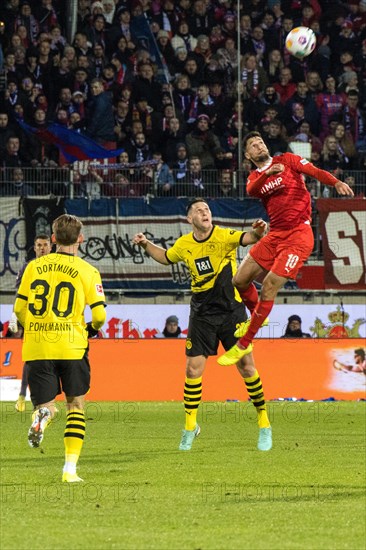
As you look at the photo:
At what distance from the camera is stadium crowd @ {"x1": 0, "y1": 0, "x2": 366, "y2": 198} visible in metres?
20.8

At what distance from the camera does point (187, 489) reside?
8.51 m

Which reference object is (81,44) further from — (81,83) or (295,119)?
(295,119)

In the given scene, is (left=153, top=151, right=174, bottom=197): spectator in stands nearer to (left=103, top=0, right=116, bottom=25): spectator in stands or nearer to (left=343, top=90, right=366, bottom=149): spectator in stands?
(left=343, top=90, right=366, bottom=149): spectator in stands

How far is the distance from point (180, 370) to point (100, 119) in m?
6.22

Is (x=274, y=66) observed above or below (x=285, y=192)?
above

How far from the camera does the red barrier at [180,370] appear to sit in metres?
17.7

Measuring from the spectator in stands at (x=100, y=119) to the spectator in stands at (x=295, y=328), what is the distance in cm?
530

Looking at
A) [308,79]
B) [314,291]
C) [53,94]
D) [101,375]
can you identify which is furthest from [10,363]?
[308,79]

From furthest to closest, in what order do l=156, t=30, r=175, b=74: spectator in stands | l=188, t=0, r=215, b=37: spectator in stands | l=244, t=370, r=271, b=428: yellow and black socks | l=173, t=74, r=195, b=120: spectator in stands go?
l=188, t=0, r=215, b=37: spectator in stands
l=156, t=30, r=175, b=74: spectator in stands
l=173, t=74, r=195, b=120: spectator in stands
l=244, t=370, r=271, b=428: yellow and black socks

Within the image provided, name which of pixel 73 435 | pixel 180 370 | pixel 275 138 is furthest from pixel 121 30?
pixel 73 435

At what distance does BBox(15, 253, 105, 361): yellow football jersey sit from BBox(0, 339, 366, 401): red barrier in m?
9.26

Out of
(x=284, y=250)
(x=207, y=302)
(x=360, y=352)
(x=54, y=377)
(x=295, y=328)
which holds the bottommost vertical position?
(x=360, y=352)

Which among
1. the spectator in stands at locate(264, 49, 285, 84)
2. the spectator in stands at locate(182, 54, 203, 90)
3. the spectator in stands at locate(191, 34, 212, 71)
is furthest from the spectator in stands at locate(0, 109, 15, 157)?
the spectator in stands at locate(264, 49, 285, 84)

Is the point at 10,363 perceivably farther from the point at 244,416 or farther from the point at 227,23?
the point at 227,23
